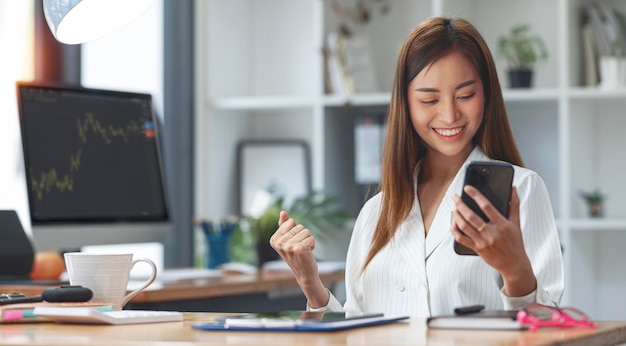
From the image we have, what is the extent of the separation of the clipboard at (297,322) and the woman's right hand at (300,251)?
0.25 metres

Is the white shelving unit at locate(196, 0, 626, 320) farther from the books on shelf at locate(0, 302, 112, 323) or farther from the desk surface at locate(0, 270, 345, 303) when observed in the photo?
the books on shelf at locate(0, 302, 112, 323)

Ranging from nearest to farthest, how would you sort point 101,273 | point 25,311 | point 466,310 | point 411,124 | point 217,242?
1. point 466,310
2. point 25,311
3. point 101,273
4. point 411,124
5. point 217,242

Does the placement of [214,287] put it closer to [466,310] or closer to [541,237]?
[541,237]

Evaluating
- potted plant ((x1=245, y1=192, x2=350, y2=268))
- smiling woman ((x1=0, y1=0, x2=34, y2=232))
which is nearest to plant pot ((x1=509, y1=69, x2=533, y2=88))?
potted plant ((x1=245, y1=192, x2=350, y2=268))

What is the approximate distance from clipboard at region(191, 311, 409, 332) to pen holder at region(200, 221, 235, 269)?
191 centimetres

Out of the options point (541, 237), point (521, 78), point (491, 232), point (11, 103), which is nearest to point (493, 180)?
point (491, 232)

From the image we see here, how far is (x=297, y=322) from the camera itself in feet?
4.83

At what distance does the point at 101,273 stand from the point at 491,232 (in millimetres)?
684

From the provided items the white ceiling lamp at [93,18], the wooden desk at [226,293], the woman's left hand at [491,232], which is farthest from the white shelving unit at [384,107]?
the woman's left hand at [491,232]

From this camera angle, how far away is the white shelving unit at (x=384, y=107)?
13.8 feet

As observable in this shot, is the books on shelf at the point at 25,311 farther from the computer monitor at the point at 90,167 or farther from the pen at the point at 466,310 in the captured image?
the computer monitor at the point at 90,167

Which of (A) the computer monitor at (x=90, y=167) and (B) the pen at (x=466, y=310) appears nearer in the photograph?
(B) the pen at (x=466, y=310)

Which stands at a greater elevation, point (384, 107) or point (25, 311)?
point (384, 107)

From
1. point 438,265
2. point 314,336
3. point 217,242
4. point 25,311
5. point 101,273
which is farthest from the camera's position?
point 217,242
